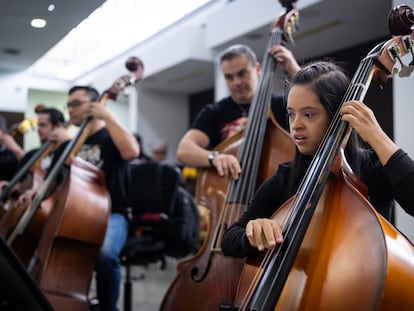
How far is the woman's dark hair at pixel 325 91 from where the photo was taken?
0.96m

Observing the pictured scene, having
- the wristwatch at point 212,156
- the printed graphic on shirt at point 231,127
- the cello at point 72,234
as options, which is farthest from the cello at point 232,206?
the cello at point 72,234

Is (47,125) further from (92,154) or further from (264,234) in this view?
(264,234)

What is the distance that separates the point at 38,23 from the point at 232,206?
2.43ft

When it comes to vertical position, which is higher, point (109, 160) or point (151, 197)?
point (109, 160)

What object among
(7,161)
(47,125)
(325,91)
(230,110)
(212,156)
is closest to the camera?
(325,91)

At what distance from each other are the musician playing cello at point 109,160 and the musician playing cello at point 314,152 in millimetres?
1088

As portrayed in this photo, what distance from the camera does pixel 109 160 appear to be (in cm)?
225

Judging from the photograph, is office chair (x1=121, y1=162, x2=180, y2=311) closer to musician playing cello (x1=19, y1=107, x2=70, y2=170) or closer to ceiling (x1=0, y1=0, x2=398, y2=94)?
musician playing cello (x1=19, y1=107, x2=70, y2=170)

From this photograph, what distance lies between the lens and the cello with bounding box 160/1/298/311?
4.39ft

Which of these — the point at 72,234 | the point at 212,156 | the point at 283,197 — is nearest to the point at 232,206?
the point at 212,156

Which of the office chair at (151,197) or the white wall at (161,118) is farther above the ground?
the white wall at (161,118)

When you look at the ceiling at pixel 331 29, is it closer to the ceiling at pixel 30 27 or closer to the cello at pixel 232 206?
the cello at pixel 232 206

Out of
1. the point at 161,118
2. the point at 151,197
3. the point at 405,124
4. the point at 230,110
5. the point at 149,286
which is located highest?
the point at 161,118

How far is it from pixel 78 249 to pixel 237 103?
87cm
